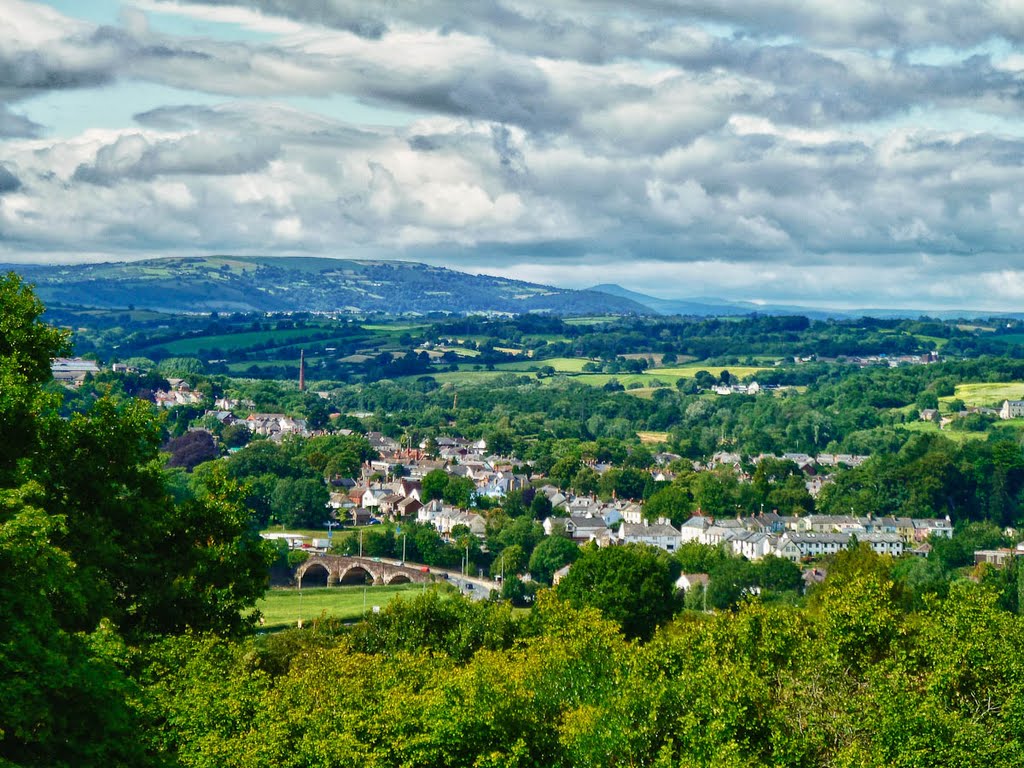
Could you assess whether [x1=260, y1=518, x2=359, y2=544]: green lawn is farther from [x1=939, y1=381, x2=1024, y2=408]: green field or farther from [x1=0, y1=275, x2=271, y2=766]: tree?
[x1=939, y1=381, x2=1024, y2=408]: green field

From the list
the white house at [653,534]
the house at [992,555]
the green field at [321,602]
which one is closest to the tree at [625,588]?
the green field at [321,602]

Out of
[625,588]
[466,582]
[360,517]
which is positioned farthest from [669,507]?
[625,588]

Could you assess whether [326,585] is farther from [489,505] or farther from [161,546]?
[161,546]

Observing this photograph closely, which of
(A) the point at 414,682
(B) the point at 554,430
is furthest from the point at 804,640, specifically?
(B) the point at 554,430

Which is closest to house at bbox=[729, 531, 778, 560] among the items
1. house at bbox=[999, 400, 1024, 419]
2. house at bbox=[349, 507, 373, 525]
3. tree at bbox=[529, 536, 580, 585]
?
tree at bbox=[529, 536, 580, 585]

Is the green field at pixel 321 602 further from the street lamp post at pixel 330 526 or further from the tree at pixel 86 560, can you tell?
the tree at pixel 86 560

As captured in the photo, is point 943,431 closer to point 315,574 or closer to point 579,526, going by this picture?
point 579,526
